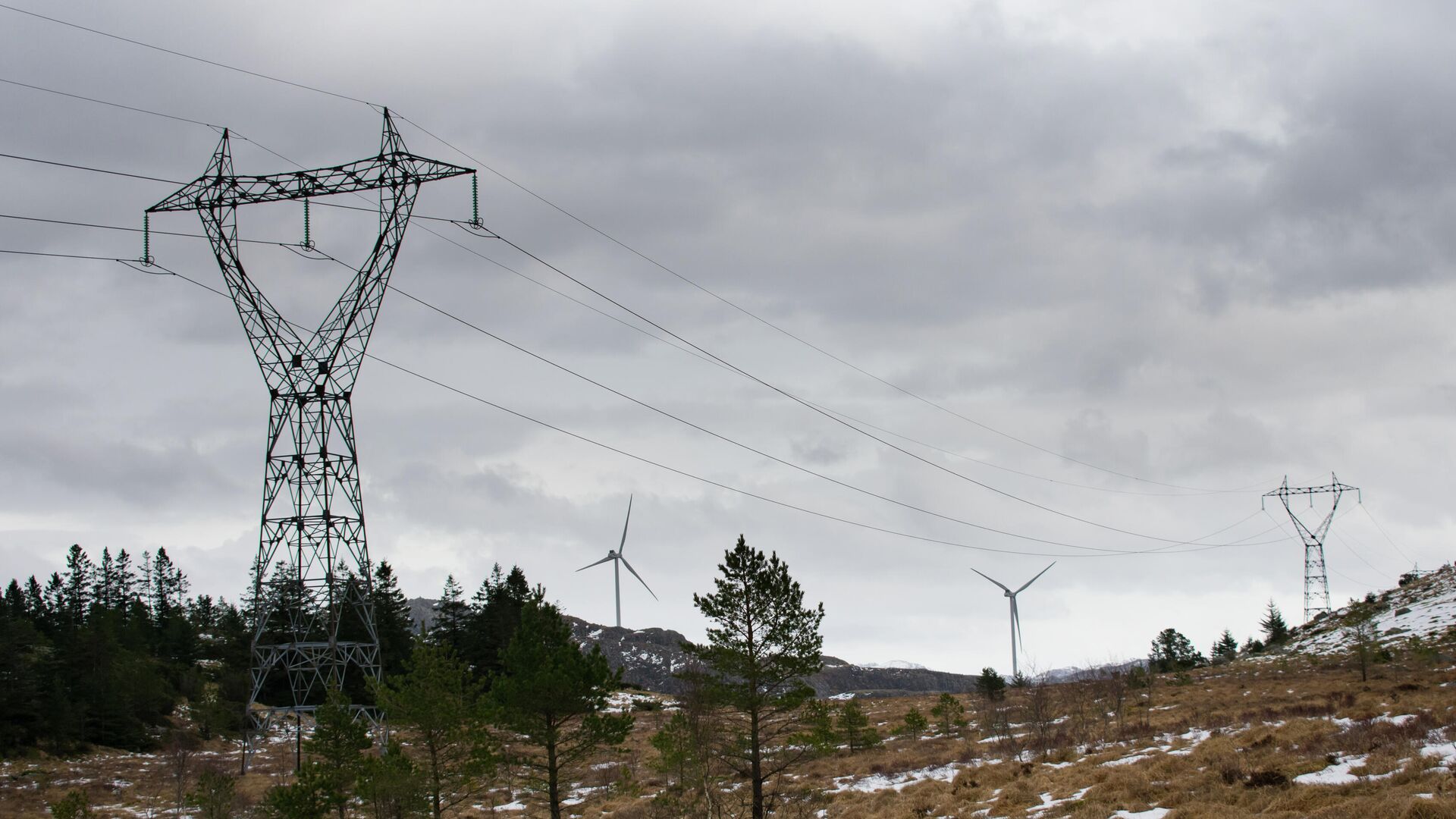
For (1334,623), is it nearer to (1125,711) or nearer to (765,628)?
(1125,711)

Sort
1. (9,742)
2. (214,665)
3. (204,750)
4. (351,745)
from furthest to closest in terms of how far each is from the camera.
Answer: (214,665)
(204,750)
(9,742)
(351,745)

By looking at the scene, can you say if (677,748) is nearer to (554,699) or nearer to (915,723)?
(554,699)

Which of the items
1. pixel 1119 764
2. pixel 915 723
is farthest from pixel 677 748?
pixel 1119 764

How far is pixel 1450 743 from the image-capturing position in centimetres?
3181

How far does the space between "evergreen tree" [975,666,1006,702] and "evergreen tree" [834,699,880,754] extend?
1131 centimetres

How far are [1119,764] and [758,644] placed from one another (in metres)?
14.1

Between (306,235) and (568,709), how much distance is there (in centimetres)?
2243

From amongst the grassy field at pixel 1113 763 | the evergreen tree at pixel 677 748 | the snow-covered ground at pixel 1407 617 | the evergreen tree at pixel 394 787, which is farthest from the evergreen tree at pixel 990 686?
the evergreen tree at pixel 394 787

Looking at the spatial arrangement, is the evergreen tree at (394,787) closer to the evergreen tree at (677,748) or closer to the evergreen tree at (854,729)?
the evergreen tree at (677,748)

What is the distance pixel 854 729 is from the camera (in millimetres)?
63469

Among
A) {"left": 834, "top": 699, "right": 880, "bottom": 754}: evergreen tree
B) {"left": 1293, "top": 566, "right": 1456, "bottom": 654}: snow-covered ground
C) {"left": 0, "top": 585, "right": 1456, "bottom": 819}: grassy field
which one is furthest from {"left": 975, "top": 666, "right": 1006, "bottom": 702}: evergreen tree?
{"left": 1293, "top": 566, "right": 1456, "bottom": 654}: snow-covered ground

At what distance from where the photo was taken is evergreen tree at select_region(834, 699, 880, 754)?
62.6m

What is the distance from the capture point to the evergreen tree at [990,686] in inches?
2867

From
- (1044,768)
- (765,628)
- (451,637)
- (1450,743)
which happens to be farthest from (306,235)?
Answer: (451,637)
